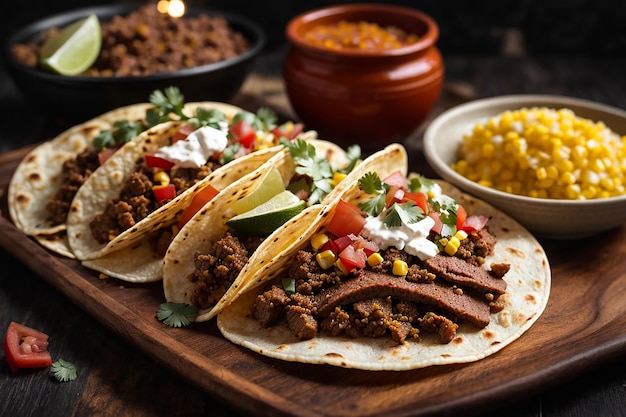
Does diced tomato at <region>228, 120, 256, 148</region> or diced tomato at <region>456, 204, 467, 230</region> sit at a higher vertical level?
diced tomato at <region>228, 120, 256, 148</region>

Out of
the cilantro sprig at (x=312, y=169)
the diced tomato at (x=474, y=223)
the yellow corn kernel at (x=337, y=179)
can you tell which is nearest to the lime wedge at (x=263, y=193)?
the cilantro sprig at (x=312, y=169)

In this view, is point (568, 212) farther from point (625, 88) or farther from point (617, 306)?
point (625, 88)

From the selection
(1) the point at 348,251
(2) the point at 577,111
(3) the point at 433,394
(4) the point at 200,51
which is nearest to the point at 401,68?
(2) the point at 577,111

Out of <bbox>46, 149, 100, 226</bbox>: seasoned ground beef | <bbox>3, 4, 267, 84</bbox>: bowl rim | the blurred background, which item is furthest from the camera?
the blurred background

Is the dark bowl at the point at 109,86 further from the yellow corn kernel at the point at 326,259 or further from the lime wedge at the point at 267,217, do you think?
the yellow corn kernel at the point at 326,259

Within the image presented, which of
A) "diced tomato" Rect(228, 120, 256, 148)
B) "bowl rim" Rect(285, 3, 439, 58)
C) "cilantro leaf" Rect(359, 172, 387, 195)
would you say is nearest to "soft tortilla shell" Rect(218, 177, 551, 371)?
"cilantro leaf" Rect(359, 172, 387, 195)

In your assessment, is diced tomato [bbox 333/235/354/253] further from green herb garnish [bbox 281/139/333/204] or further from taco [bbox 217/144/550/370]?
green herb garnish [bbox 281/139/333/204]
